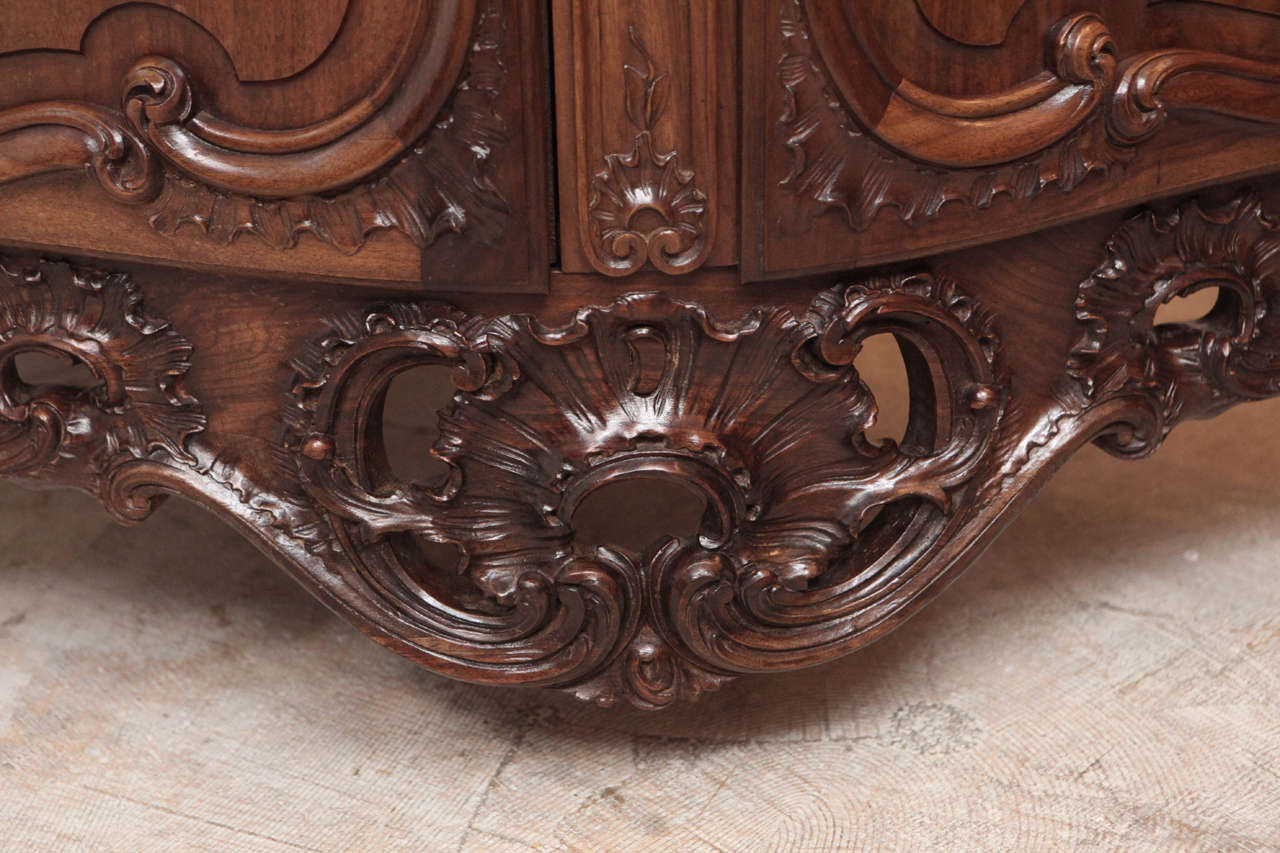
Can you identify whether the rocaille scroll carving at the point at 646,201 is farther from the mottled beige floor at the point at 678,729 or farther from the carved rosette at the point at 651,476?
the mottled beige floor at the point at 678,729

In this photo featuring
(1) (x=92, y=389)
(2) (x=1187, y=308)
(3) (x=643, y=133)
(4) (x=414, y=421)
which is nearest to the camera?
(3) (x=643, y=133)

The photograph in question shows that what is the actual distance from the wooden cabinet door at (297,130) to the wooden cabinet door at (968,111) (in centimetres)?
11

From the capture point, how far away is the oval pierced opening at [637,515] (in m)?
1.14

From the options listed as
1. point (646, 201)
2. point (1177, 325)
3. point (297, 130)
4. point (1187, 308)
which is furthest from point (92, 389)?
point (1187, 308)

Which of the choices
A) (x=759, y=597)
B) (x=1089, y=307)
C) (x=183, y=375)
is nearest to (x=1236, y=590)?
(x=1089, y=307)

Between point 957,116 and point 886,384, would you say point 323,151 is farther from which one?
point 886,384

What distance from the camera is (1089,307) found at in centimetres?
81

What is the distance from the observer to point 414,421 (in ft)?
4.47

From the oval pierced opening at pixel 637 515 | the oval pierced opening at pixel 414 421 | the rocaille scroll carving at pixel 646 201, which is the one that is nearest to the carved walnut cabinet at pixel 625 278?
the rocaille scroll carving at pixel 646 201

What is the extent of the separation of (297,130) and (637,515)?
574mm

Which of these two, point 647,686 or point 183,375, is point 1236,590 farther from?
point 183,375

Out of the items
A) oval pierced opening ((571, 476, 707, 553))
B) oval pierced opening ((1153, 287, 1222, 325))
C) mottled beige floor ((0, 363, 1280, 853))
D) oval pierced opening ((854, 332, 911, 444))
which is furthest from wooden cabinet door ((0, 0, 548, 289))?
oval pierced opening ((1153, 287, 1222, 325))

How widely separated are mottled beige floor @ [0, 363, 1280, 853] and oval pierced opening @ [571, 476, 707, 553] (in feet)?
0.73

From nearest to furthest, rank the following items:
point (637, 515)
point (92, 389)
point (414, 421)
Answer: point (92, 389) < point (637, 515) < point (414, 421)
